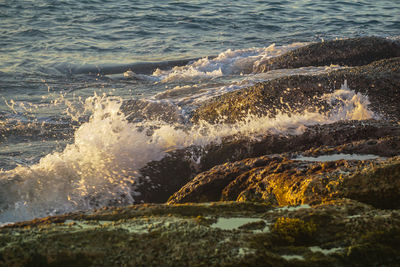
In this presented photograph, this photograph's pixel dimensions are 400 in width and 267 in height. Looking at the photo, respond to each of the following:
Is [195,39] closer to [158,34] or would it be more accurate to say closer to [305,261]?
[158,34]

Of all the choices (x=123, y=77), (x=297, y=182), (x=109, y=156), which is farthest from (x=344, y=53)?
(x=297, y=182)

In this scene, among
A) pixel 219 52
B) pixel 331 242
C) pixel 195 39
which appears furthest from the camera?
pixel 195 39

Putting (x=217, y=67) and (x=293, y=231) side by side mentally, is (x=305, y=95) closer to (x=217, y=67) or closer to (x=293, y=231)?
(x=293, y=231)

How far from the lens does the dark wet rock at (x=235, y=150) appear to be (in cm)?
494

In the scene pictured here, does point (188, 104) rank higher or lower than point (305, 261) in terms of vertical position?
lower

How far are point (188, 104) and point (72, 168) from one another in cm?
299

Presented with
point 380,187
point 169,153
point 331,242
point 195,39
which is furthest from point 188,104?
point 195,39

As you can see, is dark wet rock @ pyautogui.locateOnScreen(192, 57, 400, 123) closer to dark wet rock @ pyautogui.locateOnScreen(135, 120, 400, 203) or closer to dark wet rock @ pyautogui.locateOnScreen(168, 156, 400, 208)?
dark wet rock @ pyautogui.locateOnScreen(135, 120, 400, 203)

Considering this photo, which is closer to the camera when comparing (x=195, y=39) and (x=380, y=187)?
(x=380, y=187)

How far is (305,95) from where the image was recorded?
6.31m

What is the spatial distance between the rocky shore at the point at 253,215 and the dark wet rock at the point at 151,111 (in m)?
1.62

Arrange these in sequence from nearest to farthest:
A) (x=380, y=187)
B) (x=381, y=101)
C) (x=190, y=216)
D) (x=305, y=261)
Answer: (x=305, y=261), (x=190, y=216), (x=380, y=187), (x=381, y=101)

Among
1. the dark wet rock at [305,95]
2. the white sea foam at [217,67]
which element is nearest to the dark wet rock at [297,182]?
the dark wet rock at [305,95]

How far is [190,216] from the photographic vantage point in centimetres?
298
